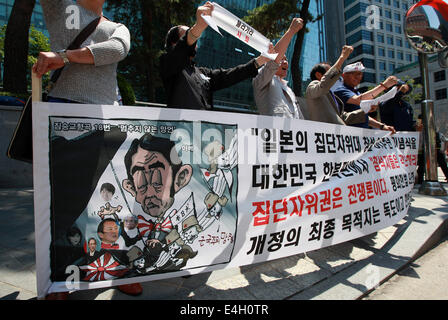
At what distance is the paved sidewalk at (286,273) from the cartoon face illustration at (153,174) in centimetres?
59

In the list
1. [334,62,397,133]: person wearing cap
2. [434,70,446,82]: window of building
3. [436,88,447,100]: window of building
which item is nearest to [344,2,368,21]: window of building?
[434,70,446,82]: window of building

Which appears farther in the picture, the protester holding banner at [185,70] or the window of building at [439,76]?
the window of building at [439,76]

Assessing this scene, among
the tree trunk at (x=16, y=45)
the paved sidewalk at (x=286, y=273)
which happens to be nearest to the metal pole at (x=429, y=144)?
the paved sidewalk at (x=286, y=273)

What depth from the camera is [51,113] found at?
1425 mm

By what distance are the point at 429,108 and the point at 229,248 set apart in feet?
16.0

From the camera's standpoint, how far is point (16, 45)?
22.1ft

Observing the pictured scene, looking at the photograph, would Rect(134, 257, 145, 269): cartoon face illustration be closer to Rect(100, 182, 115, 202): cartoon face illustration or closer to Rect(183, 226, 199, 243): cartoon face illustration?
Rect(183, 226, 199, 243): cartoon face illustration

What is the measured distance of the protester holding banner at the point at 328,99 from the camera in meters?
2.54

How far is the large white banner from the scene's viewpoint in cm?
141

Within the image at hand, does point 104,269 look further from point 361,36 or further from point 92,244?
point 361,36

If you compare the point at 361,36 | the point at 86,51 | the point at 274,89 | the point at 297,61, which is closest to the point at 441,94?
the point at 361,36

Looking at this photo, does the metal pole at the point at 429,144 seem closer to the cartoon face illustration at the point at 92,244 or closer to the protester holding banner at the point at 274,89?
the protester holding banner at the point at 274,89

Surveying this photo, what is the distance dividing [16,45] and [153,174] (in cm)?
759

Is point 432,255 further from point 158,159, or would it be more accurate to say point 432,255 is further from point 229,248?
point 158,159
